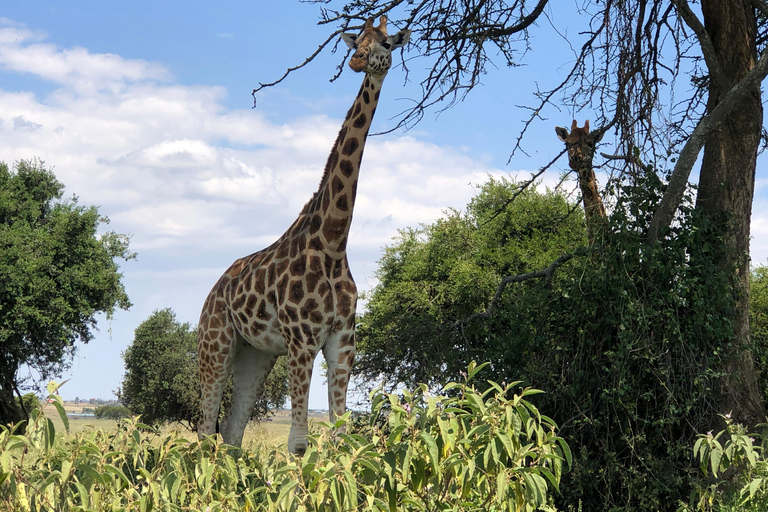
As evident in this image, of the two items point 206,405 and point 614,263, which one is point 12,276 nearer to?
point 206,405

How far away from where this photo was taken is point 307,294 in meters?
7.62

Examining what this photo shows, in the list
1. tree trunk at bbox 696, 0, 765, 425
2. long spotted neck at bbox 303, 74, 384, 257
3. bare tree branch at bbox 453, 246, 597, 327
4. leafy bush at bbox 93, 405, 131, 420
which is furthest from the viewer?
leafy bush at bbox 93, 405, 131, 420

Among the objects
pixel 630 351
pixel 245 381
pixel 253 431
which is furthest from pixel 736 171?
pixel 253 431

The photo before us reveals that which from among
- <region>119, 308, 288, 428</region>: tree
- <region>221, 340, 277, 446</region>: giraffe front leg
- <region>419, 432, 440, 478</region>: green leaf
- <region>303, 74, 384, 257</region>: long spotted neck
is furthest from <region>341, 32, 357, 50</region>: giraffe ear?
<region>119, 308, 288, 428</region>: tree

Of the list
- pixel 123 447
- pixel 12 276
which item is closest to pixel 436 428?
pixel 123 447

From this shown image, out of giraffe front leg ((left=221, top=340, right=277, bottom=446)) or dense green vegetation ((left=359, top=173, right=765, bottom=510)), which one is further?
giraffe front leg ((left=221, top=340, right=277, bottom=446))

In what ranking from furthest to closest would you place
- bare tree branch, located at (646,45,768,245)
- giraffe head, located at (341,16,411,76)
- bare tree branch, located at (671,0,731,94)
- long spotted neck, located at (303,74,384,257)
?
bare tree branch, located at (671,0,731,94) → bare tree branch, located at (646,45,768,245) → long spotted neck, located at (303,74,384,257) → giraffe head, located at (341,16,411,76)

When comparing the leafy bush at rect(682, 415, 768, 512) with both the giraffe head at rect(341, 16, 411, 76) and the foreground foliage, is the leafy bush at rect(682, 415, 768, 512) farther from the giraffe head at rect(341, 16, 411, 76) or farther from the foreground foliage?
the giraffe head at rect(341, 16, 411, 76)

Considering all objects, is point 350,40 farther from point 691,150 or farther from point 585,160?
point 691,150

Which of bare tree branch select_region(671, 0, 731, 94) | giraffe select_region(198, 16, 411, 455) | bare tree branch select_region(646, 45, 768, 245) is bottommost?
giraffe select_region(198, 16, 411, 455)

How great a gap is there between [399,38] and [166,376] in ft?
70.0

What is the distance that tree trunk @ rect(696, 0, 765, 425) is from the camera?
8.52 metres

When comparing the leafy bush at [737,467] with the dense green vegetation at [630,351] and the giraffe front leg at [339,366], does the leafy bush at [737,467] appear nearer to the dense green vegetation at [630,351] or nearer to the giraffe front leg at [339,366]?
the dense green vegetation at [630,351]

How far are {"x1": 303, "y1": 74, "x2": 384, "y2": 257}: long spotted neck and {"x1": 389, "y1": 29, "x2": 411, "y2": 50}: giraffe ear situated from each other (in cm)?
37
